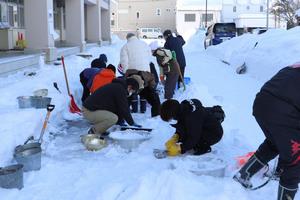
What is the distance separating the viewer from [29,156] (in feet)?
16.2

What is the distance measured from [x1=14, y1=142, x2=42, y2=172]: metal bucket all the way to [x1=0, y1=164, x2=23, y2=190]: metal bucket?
435 mm

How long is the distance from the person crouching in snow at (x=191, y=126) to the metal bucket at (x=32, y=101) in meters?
2.85

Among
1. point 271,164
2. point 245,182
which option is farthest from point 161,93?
point 245,182

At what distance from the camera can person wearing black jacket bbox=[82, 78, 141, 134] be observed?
6.38 meters

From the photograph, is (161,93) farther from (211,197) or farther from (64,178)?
(211,197)

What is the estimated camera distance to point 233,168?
489 cm

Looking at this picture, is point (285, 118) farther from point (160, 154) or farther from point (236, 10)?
point (236, 10)

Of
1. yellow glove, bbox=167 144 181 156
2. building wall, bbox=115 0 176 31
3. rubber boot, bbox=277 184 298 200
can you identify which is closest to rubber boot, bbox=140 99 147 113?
yellow glove, bbox=167 144 181 156

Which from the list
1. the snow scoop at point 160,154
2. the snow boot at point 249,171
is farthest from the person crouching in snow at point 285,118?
the snow scoop at point 160,154

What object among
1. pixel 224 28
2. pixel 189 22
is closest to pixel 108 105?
pixel 224 28

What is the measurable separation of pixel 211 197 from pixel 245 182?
0.51 metres

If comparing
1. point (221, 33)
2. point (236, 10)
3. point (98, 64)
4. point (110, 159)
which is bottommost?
point (110, 159)

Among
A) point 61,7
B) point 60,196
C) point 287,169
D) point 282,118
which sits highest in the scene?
point 61,7

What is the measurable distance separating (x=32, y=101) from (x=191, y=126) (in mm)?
3247
